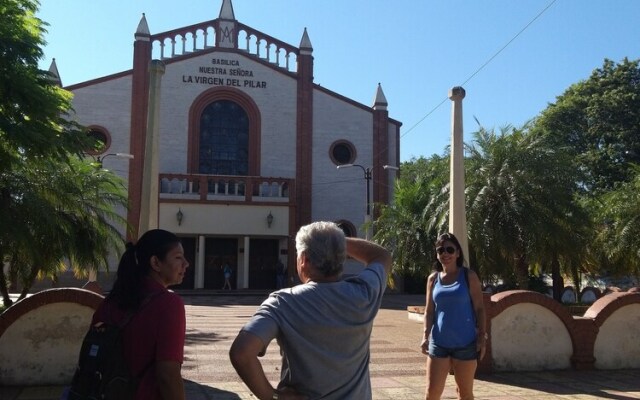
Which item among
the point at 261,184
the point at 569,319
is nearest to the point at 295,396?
the point at 569,319

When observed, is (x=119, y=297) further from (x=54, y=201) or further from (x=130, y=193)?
(x=130, y=193)

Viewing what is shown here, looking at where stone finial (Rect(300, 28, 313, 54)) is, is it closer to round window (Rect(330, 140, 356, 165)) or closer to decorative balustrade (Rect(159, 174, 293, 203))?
round window (Rect(330, 140, 356, 165))

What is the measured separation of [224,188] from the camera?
31.5 meters

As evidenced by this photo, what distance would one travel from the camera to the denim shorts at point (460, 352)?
4914mm

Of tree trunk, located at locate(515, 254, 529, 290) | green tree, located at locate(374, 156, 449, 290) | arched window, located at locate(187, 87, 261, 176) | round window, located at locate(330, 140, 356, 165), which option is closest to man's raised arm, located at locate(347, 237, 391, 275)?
tree trunk, located at locate(515, 254, 529, 290)

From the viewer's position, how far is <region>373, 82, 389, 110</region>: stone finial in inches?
1357

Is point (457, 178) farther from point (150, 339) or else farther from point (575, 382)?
point (150, 339)

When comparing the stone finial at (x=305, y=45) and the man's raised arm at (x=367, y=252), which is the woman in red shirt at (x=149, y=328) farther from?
the stone finial at (x=305, y=45)

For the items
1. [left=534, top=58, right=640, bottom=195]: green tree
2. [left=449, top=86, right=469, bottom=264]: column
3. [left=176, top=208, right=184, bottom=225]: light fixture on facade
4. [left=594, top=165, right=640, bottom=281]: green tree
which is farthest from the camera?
[left=534, top=58, right=640, bottom=195]: green tree

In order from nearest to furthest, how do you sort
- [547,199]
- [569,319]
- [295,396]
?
1. [295,396]
2. [569,319]
3. [547,199]

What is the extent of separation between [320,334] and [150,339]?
2.28 feet

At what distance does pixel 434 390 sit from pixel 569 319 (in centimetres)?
562

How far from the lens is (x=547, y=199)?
1538cm

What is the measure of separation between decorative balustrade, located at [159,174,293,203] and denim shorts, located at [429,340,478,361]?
26663 millimetres
